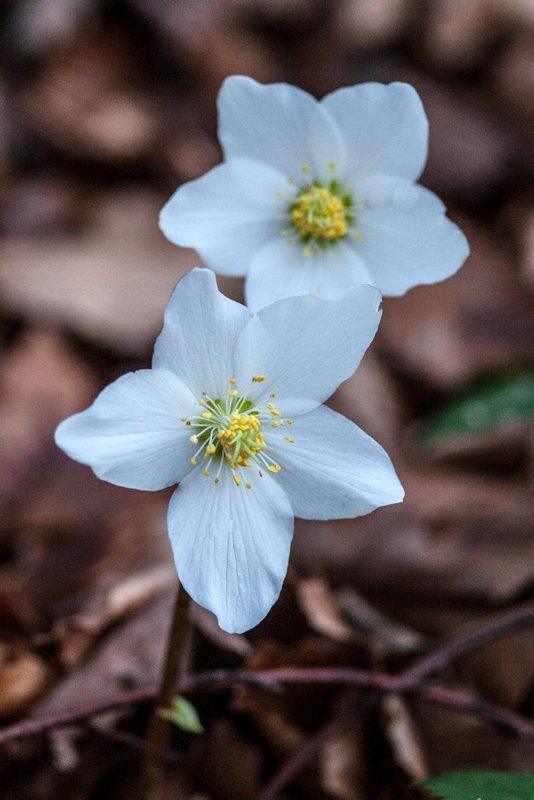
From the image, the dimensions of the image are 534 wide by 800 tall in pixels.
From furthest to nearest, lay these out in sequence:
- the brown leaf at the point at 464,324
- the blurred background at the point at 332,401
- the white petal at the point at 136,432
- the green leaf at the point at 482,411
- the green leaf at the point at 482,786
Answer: the brown leaf at the point at 464,324
the green leaf at the point at 482,411
the blurred background at the point at 332,401
the green leaf at the point at 482,786
the white petal at the point at 136,432

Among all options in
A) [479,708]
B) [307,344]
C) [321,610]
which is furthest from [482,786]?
[307,344]

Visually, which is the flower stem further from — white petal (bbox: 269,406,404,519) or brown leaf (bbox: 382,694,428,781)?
brown leaf (bbox: 382,694,428,781)

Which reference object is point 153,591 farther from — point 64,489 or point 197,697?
point 64,489

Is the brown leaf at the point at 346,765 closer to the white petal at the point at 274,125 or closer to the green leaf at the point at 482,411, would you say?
the green leaf at the point at 482,411

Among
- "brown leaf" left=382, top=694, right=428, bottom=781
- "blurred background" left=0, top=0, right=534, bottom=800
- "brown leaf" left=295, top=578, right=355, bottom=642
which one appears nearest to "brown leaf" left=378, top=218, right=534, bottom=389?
"blurred background" left=0, top=0, right=534, bottom=800

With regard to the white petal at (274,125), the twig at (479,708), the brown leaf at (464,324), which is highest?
the brown leaf at (464,324)

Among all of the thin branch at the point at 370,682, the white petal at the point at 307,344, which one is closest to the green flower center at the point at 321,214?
the white petal at the point at 307,344

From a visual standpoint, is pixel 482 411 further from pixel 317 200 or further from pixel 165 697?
pixel 165 697

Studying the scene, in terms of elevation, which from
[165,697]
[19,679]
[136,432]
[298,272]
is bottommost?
[19,679]
